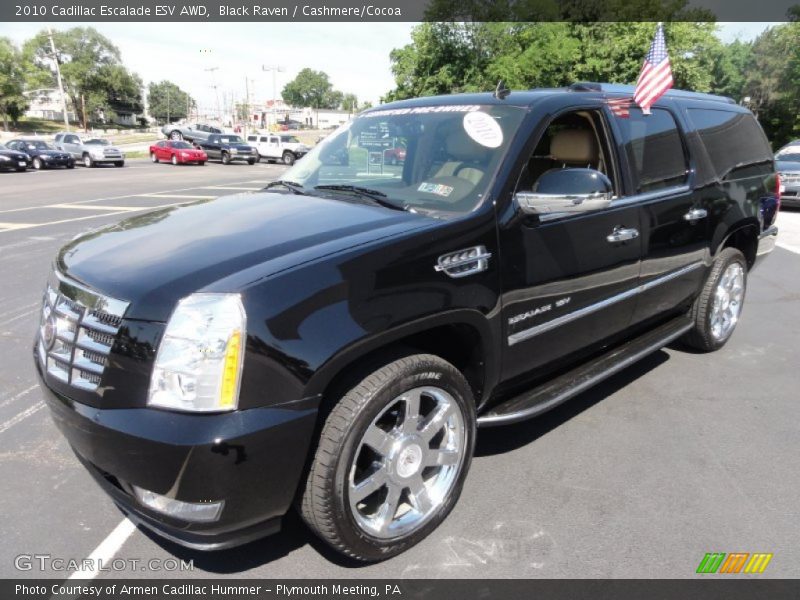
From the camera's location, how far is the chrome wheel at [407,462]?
2395 millimetres

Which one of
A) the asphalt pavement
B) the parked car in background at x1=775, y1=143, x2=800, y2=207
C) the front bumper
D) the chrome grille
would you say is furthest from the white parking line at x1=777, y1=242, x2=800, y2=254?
the chrome grille

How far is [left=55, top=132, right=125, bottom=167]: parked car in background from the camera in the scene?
32688 millimetres

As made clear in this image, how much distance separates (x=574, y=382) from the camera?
325cm

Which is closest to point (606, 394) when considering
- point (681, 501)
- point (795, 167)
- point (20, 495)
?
point (681, 501)

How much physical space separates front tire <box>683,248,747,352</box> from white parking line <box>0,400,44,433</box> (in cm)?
474

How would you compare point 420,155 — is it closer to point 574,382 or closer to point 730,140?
point 574,382


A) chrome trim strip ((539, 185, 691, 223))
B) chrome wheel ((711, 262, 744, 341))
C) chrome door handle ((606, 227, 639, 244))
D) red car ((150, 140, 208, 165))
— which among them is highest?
chrome trim strip ((539, 185, 691, 223))

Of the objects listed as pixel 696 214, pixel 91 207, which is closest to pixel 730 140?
pixel 696 214

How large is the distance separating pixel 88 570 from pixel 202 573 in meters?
0.47

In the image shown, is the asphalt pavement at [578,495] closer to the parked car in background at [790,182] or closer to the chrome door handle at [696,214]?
the chrome door handle at [696,214]

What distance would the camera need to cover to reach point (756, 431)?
366 cm

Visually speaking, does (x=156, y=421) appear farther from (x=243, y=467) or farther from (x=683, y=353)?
(x=683, y=353)

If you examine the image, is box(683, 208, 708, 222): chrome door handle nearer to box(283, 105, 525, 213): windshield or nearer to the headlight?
box(283, 105, 525, 213): windshield

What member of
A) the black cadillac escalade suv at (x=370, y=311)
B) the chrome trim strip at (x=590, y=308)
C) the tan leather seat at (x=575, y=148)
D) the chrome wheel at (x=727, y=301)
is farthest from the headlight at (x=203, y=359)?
the chrome wheel at (x=727, y=301)
